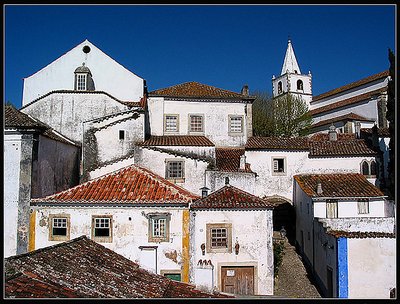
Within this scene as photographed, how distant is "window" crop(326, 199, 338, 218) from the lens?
70.4 feet

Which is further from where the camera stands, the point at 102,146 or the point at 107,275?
the point at 102,146

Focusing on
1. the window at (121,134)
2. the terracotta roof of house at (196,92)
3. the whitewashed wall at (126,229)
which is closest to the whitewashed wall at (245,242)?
the whitewashed wall at (126,229)

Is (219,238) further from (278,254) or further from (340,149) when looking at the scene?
(340,149)

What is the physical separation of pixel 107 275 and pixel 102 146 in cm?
1407

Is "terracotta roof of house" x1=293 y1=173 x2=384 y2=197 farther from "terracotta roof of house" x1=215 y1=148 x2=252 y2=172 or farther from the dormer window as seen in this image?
the dormer window

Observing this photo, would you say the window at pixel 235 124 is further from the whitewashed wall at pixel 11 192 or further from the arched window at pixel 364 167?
the whitewashed wall at pixel 11 192

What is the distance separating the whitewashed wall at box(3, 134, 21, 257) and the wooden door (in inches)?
334

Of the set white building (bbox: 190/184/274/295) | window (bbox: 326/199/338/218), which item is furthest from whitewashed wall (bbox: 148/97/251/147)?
white building (bbox: 190/184/274/295)

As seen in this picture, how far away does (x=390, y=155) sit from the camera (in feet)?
81.9

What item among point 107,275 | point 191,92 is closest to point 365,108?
point 191,92

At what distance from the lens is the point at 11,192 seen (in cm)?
1638

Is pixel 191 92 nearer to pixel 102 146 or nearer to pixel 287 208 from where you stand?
pixel 102 146

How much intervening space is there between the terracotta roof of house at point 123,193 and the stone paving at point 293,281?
231 inches
